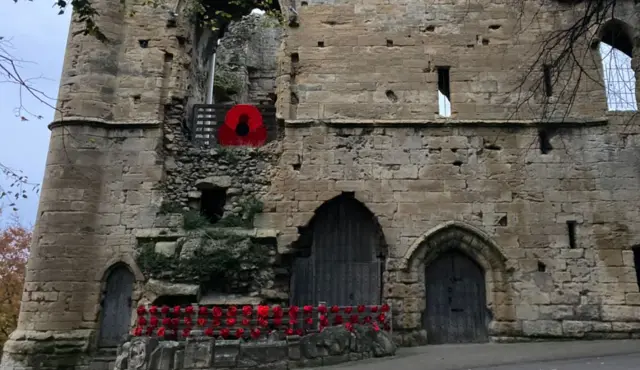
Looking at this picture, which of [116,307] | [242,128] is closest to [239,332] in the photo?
[116,307]

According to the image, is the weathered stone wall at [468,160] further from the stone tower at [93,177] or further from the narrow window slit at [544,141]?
the stone tower at [93,177]

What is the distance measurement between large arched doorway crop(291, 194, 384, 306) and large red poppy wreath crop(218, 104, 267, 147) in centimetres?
233

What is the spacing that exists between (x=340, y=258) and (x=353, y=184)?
1478mm

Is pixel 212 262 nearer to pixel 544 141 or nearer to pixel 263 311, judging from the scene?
pixel 263 311

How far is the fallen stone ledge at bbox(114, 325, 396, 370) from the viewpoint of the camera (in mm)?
6090

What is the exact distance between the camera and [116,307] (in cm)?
912

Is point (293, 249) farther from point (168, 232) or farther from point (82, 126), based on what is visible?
point (82, 126)

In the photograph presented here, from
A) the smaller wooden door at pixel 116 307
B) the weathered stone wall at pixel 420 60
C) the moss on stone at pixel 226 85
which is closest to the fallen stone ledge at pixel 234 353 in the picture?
the smaller wooden door at pixel 116 307

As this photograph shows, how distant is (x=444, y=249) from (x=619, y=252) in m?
3.16

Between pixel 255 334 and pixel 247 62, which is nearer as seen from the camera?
pixel 255 334

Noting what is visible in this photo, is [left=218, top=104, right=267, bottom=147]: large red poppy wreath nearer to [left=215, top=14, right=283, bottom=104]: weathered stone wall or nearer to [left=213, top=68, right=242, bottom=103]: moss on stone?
[left=215, top=14, right=283, bottom=104]: weathered stone wall

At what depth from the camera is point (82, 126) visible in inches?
383

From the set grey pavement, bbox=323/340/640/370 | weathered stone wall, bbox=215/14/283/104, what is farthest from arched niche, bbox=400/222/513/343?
weathered stone wall, bbox=215/14/283/104

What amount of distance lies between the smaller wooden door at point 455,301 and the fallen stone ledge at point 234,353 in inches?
110
